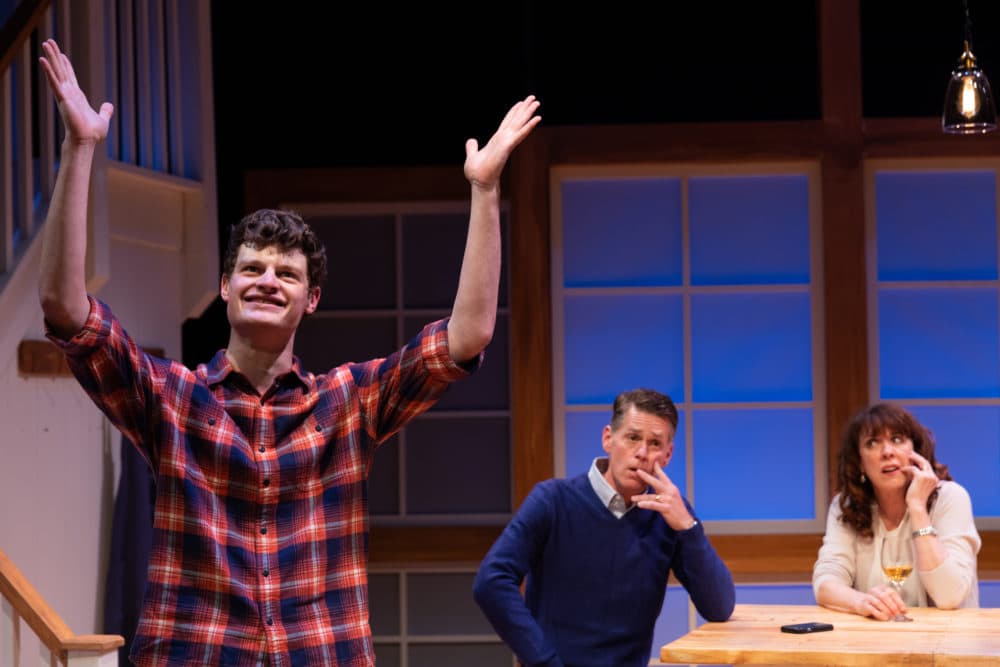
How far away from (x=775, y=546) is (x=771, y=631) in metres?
1.84

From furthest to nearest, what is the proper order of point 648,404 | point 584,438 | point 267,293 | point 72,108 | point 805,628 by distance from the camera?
point 584,438, point 648,404, point 805,628, point 267,293, point 72,108

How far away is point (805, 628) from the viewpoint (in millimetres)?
3004

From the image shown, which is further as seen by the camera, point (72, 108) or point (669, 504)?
point (669, 504)

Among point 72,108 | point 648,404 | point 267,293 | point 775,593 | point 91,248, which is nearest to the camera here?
point 72,108

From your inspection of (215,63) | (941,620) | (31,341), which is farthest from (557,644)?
(215,63)

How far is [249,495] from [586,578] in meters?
1.79

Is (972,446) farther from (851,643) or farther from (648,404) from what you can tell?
(851,643)

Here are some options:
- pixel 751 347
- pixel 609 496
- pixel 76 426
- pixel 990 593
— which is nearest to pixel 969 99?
pixel 609 496

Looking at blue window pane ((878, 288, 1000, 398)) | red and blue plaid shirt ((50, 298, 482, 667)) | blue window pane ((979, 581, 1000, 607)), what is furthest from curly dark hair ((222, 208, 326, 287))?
blue window pane ((979, 581, 1000, 607))

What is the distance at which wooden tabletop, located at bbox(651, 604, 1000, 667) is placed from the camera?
271 centimetres

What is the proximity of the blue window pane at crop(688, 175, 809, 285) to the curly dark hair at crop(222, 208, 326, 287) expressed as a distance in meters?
3.41

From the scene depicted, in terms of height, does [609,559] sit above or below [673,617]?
above

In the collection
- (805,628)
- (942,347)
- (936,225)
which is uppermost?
(936,225)

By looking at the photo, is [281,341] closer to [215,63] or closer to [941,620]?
[941,620]
